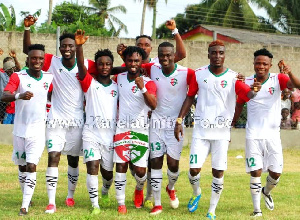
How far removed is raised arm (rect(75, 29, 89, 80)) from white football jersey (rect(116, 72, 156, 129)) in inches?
24.9

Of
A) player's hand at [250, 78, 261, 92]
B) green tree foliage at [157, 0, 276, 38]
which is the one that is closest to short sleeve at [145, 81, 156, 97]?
player's hand at [250, 78, 261, 92]

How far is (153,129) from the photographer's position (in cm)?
926

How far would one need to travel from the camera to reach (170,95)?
921cm

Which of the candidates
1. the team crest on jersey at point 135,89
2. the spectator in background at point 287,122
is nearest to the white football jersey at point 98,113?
the team crest on jersey at point 135,89

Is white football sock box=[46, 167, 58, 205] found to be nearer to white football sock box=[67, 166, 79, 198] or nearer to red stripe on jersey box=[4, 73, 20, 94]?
white football sock box=[67, 166, 79, 198]

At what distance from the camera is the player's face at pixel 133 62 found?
8.94 m

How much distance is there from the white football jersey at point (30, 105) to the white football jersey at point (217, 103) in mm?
2268

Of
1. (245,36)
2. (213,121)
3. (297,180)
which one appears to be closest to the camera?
(213,121)

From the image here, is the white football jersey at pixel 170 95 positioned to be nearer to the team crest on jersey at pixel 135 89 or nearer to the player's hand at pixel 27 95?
the team crest on jersey at pixel 135 89

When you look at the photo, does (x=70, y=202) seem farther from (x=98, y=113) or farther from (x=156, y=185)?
(x=98, y=113)

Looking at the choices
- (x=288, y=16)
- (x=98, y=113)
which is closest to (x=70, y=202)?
(x=98, y=113)

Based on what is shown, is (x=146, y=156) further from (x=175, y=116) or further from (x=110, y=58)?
(x=110, y=58)

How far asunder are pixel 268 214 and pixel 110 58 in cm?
333

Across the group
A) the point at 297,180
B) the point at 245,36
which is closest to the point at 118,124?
the point at 297,180
